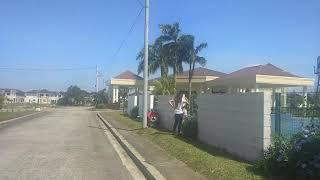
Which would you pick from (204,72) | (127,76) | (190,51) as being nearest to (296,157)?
(190,51)

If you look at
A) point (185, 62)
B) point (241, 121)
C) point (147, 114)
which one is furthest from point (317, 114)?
point (185, 62)

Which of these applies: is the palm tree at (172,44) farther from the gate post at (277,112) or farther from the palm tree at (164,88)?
the gate post at (277,112)

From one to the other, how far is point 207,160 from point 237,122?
5.62 feet

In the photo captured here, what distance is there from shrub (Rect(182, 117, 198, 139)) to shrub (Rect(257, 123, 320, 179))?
751 centimetres

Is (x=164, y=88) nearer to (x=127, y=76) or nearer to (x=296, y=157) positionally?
(x=296, y=157)

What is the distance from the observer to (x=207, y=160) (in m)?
12.7

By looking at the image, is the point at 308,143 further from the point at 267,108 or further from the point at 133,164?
the point at 133,164

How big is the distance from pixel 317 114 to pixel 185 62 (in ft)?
144

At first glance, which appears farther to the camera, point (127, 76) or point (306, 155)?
point (127, 76)

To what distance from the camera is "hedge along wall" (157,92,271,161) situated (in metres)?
12.1

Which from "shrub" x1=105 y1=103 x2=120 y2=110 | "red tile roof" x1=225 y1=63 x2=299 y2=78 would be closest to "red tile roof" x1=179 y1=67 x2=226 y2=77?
"red tile roof" x1=225 y1=63 x2=299 y2=78

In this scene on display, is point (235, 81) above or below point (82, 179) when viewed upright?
above

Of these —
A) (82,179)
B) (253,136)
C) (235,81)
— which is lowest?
(82,179)

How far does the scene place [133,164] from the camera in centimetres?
1374
